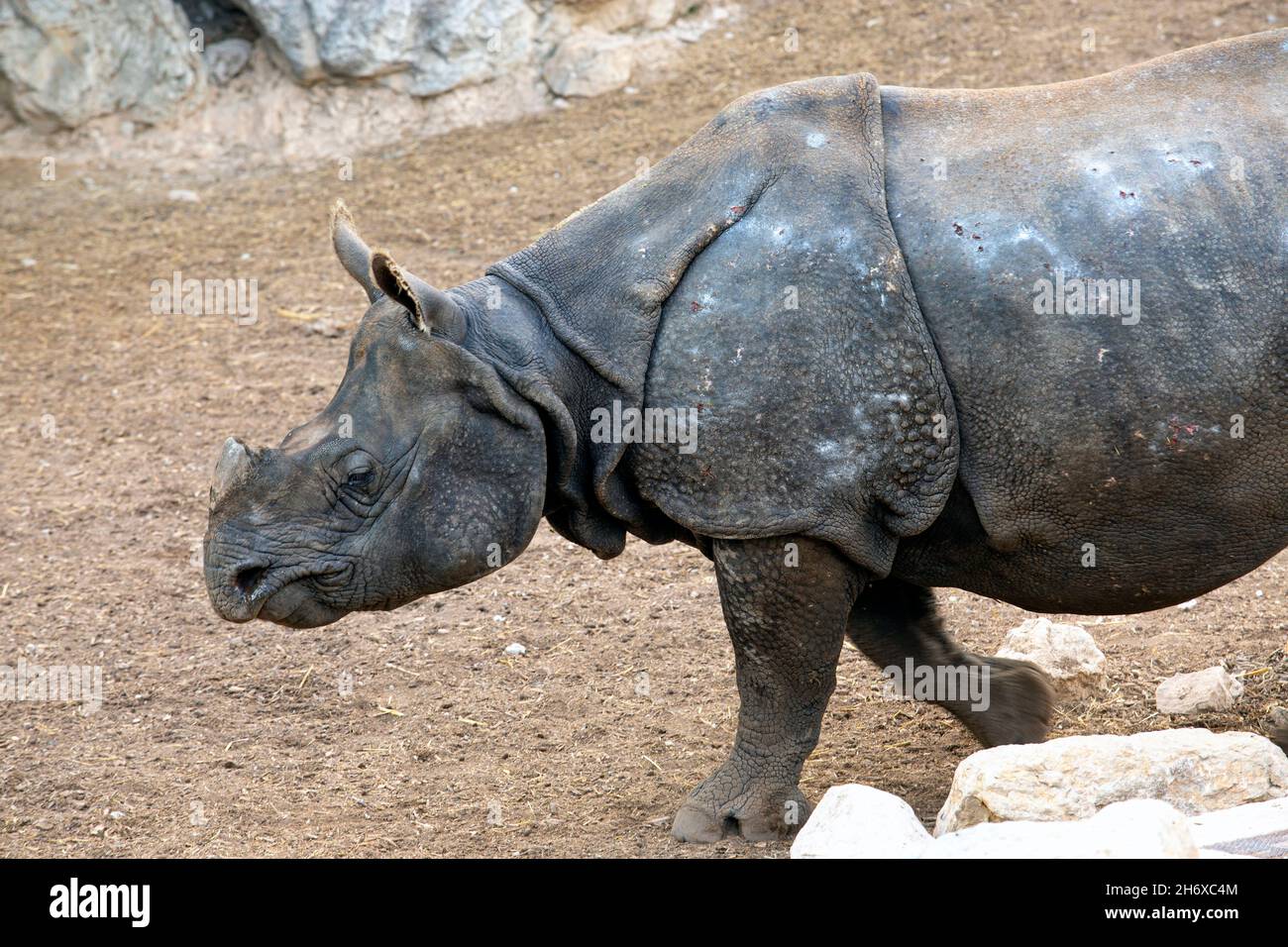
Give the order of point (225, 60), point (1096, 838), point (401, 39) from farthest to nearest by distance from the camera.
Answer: point (225, 60), point (401, 39), point (1096, 838)

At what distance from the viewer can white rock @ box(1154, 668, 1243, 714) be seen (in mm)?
6141

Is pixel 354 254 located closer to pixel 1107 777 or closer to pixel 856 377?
pixel 856 377

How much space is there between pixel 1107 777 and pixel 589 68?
10881 mm

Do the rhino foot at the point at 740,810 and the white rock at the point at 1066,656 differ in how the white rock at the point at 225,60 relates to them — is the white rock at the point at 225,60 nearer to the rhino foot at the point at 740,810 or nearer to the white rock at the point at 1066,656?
the white rock at the point at 1066,656

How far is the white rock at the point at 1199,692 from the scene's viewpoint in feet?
20.1

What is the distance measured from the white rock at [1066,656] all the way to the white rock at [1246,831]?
5.96ft

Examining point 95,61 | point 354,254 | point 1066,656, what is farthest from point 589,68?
point 354,254

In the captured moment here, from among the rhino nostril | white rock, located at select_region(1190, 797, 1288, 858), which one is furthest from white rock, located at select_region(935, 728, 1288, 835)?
the rhino nostril

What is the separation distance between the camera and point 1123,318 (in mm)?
4668

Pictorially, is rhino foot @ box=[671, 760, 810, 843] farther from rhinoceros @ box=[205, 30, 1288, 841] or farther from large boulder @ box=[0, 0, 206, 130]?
large boulder @ box=[0, 0, 206, 130]

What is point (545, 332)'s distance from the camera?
5070 millimetres

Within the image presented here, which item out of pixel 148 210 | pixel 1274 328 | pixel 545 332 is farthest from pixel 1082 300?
pixel 148 210

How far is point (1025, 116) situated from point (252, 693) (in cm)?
412
